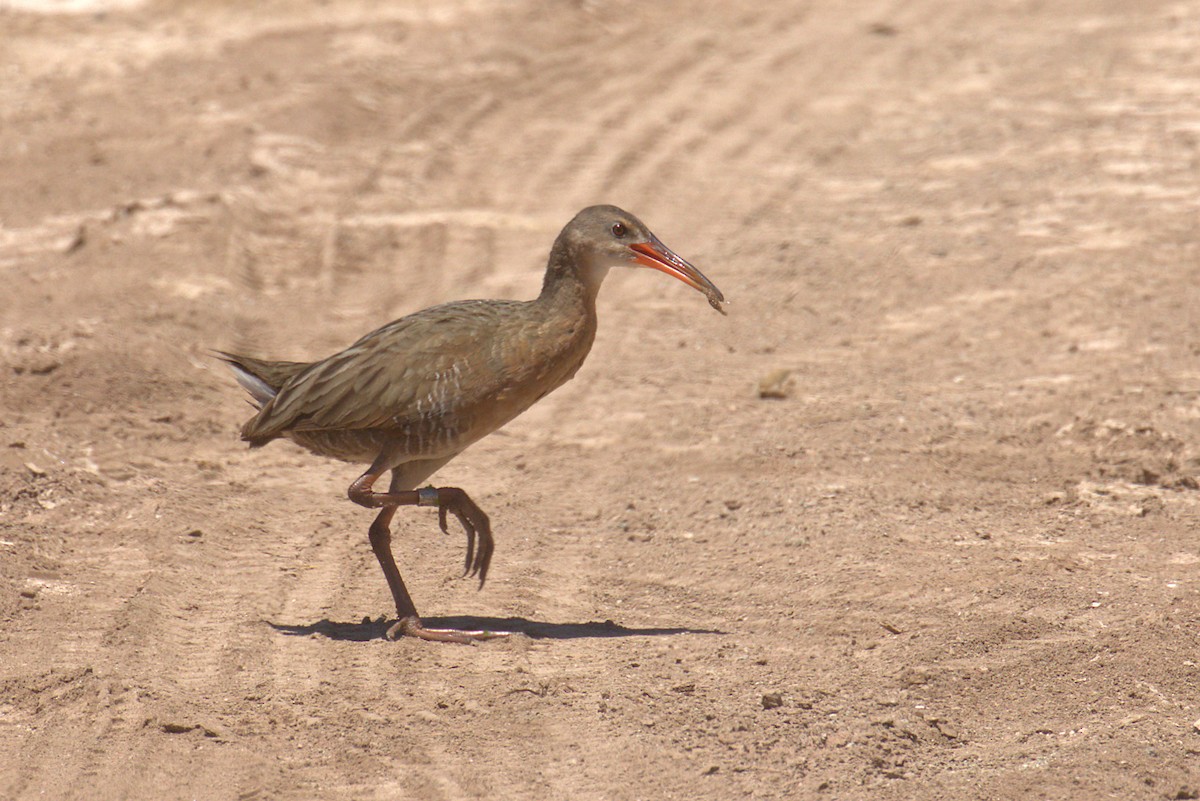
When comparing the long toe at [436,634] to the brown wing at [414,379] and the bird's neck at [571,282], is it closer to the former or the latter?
the brown wing at [414,379]

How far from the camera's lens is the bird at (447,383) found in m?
6.05

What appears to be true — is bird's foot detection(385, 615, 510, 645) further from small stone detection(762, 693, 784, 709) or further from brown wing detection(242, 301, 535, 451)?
small stone detection(762, 693, 784, 709)

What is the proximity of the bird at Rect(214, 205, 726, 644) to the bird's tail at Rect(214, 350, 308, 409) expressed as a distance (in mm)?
125

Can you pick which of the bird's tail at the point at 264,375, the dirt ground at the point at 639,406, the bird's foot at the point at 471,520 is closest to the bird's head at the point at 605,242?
the bird's foot at the point at 471,520

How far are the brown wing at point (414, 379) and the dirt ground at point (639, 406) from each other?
85 centimetres

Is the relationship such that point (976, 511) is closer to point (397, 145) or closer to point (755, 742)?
point (755, 742)

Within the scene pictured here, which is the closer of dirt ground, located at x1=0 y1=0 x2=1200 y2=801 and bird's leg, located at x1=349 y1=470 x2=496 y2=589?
dirt ground, located at x1=0 y1=0 x2=1200 y2=801

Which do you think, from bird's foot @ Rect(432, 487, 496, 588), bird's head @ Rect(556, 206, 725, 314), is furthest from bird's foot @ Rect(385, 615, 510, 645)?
bird's head @ Rect(556, 206, 725, 314)

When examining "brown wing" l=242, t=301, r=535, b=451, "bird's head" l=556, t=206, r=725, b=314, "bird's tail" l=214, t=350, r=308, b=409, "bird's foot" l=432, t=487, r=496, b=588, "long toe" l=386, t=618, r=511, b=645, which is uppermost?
"bird's head" l=556, t=206, r=725, b=314

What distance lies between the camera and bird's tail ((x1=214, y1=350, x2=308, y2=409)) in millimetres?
6656

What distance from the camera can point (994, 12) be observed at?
47.9ft

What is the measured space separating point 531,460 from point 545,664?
2.27 m

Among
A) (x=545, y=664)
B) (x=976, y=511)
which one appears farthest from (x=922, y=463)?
(x=545, y=664)

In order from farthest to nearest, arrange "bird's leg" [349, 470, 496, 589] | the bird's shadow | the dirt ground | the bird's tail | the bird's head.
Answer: the bird's tail, the bird's head, the bird's shadow, "bird's leg" [349, 470, 496, 589], the dirt ground
